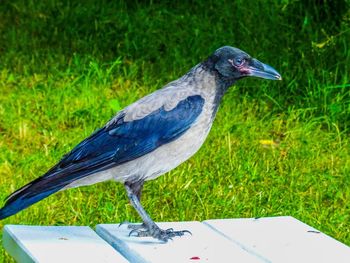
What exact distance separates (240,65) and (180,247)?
2.45 feet

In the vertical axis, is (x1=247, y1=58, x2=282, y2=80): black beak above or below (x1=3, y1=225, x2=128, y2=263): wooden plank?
above

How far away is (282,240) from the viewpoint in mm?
3693

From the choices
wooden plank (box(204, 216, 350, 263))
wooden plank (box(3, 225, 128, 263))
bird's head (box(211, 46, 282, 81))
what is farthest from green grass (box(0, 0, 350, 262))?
bird's head (box(211, 46, 282, 81))

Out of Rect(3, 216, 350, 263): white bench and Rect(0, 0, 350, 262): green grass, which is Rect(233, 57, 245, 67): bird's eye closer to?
Rect(3, 216, 350, 263): white bench

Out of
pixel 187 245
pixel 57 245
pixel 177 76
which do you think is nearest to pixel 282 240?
pixel 187 245

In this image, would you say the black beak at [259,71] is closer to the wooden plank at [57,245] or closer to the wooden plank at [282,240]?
the wooden plank at [282,240]

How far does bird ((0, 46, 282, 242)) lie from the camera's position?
382cm

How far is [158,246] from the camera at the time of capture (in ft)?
11.8

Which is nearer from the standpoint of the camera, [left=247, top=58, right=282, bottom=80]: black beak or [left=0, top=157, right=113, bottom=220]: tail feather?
[left=0, top=157, right=113, bottom=220]: tail feather

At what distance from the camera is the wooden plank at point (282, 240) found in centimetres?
349

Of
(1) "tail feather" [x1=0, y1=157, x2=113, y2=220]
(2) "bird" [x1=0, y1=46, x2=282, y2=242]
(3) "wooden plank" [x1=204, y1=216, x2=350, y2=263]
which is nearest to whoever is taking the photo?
(3) "wooden plank" [x1=204, y1=216, x2=350, y2=263]

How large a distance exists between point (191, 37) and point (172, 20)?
1.63 ft

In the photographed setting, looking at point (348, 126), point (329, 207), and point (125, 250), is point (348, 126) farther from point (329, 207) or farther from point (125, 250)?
point (125, 250)

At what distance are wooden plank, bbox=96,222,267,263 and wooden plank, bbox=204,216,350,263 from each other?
56mm
